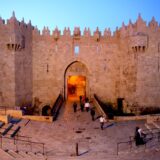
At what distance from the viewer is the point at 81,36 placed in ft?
97.5

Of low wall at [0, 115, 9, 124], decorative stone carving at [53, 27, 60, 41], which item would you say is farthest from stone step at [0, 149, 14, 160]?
decorative stone carving at [53, 27, 60, 41]

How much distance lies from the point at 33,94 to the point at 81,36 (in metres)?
8.95

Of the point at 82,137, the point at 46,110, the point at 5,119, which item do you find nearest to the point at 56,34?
the point at 46,110

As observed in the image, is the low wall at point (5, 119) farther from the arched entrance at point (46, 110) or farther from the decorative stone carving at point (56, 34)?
the decorative stone carving at point (56, 34)

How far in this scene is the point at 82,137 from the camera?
1745 cm

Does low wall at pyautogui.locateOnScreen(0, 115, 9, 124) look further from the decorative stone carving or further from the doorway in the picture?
the doorway

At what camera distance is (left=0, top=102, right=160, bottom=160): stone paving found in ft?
43.8

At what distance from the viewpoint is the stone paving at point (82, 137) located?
43.8 ft

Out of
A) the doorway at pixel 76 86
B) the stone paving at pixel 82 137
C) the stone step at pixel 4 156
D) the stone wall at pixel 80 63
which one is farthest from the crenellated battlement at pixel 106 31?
the stone step at pixel 4 156

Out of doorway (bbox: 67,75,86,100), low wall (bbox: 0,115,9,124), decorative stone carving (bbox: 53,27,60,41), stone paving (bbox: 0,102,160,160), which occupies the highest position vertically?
decorative stone carving (bbox: 53,27,60,41)

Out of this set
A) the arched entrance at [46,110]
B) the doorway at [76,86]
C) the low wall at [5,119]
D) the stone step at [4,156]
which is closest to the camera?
the stone step at [4,156]

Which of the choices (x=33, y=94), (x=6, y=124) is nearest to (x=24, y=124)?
(x=6, y=124)

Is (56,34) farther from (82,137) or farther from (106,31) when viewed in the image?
(82,137)

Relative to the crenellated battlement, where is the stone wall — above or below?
below
